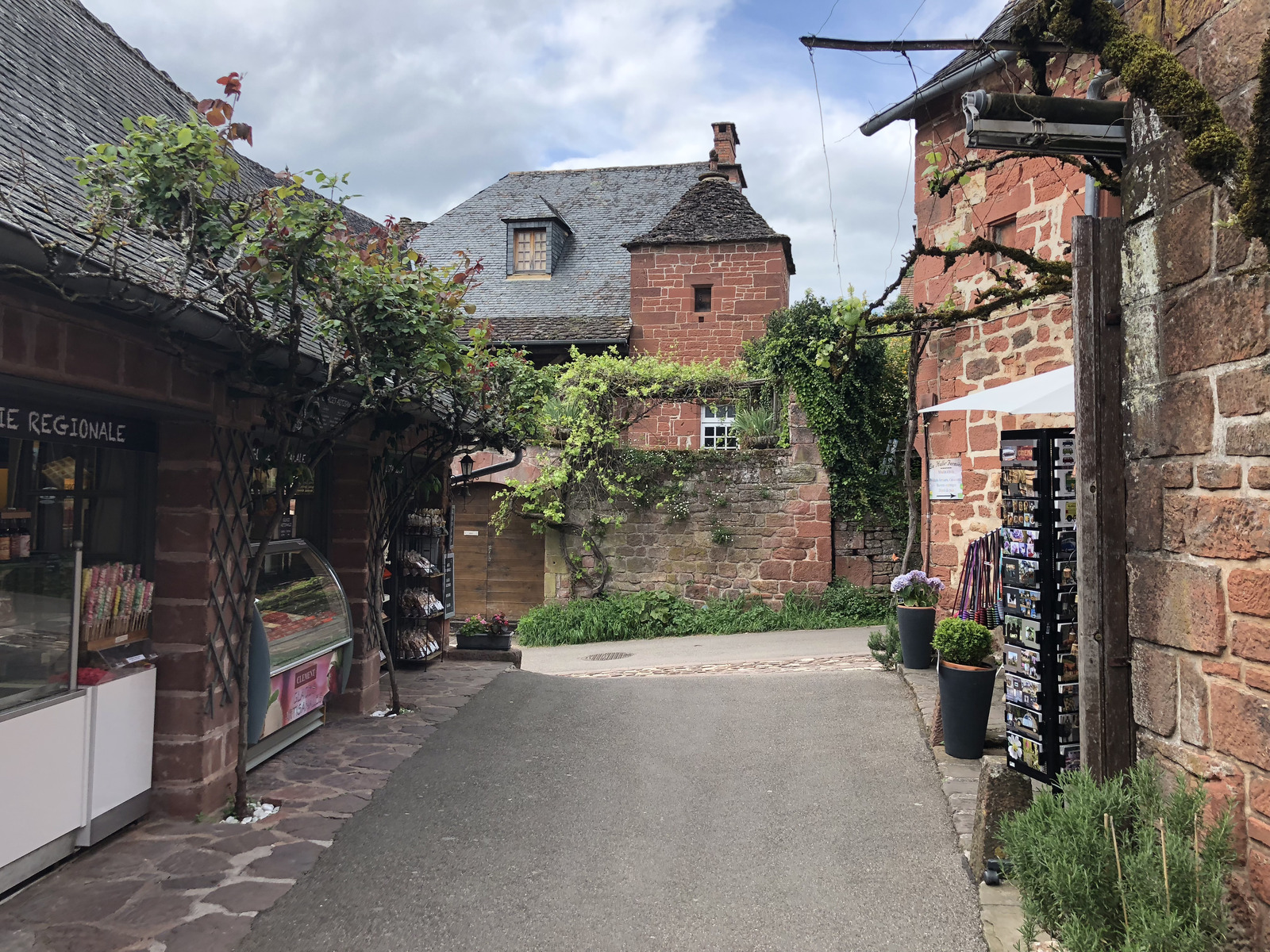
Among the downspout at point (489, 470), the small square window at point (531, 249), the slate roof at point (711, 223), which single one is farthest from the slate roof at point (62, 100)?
the small square window at point (531, 249)

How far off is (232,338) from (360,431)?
2.85 m

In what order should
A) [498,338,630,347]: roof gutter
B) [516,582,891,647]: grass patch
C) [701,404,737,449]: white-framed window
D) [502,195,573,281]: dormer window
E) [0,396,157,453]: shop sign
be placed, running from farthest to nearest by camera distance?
[502,195,573,281]: dormer window
[498,338,630,347]: roof gutter
[701,404,737,449]: white-framed window
[516,582,891,647]: grass patch
[0,396,157,453]: shop sign

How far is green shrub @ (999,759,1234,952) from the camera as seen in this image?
2.50 m

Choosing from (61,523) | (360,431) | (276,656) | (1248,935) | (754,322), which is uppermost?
(754,322)

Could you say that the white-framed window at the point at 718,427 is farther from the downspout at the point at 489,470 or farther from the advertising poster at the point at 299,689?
the advertising poster at the point at 299,689

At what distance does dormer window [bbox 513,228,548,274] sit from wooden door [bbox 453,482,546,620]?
716cm

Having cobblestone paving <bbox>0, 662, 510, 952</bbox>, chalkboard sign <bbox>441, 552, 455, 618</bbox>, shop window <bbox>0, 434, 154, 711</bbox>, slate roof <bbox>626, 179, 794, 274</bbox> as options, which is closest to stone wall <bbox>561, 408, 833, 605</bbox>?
chalkboard sign <bbox>441, 552, 455, 618</bbox>

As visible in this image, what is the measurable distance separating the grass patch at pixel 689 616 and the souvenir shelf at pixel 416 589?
4085mm

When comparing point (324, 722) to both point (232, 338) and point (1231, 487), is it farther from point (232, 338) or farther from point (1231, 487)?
point (1231, 487)

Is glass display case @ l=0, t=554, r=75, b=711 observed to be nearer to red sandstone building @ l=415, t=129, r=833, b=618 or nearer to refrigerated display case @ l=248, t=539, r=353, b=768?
refrigerated display case @ l=248, t=539, r=353, b=768

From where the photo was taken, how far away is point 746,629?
42.9 feet

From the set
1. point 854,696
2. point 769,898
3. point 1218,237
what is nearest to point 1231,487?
point 1218,237

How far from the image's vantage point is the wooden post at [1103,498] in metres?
3.21

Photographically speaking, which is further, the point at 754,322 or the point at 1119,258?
the point at 754,322
